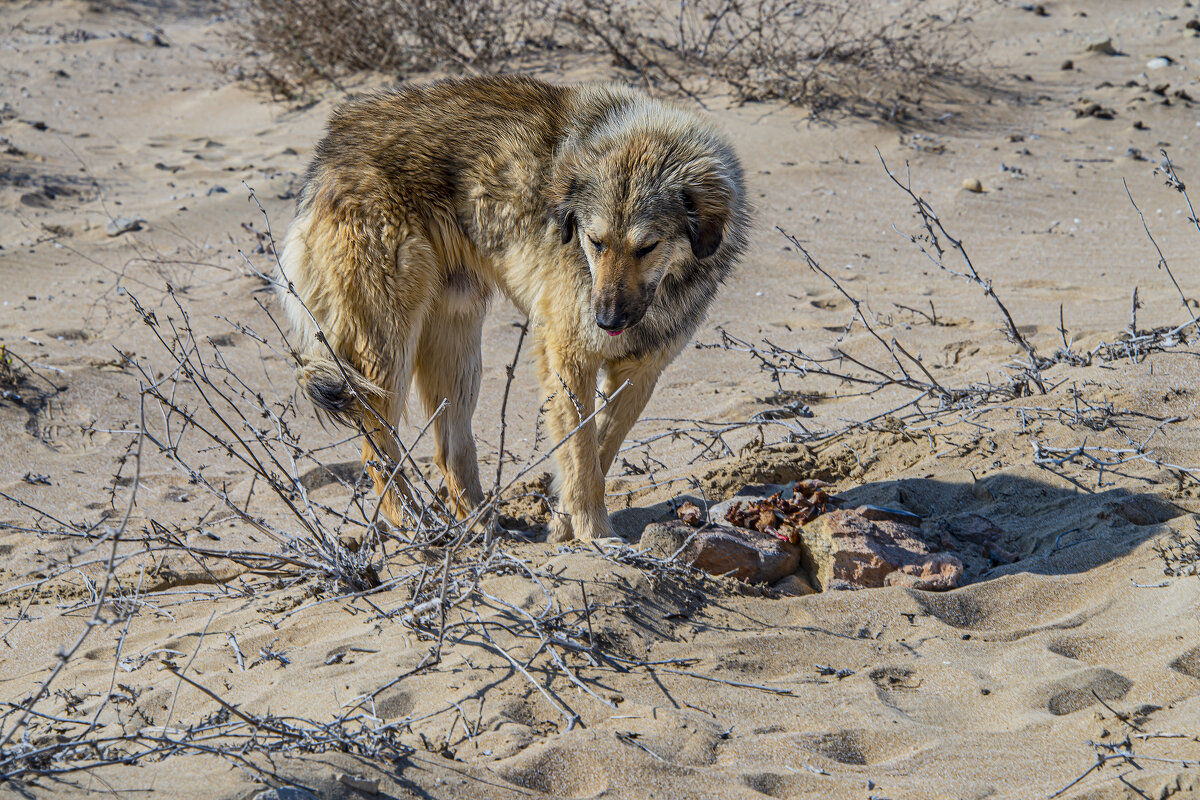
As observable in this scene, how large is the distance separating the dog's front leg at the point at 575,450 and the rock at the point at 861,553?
3.18 feet

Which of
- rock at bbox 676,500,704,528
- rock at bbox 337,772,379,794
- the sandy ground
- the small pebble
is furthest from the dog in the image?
the small pebble

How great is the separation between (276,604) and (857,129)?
26.7 ft

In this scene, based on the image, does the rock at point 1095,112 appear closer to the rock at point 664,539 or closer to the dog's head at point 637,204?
the dog's head at point 637,204

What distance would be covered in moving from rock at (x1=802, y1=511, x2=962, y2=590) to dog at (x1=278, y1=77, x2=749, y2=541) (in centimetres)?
100

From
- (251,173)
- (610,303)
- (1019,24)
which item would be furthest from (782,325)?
(1019,24)

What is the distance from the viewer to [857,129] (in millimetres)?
9945

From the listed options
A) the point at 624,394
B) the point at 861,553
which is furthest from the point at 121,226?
the point at 861,553

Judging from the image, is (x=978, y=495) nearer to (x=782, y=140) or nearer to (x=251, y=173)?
(x=782, y=140)

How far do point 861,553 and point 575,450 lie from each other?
129cm

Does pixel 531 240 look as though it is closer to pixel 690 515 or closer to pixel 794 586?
pixel 690 515

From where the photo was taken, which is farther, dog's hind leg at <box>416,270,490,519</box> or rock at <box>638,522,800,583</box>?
dog's hind leg at <box>416,270,490,519</box>

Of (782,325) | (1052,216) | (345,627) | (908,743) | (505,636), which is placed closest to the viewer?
(908,743)

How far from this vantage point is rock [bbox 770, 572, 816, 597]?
3686 millimetres

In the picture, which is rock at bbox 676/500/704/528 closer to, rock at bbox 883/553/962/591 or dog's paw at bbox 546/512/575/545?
dog's paw at bbox 546/512/575/545
